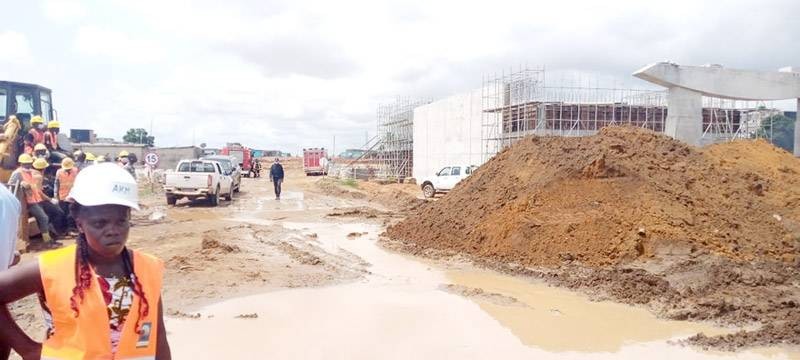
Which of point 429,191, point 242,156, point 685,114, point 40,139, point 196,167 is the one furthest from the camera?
point 242,156

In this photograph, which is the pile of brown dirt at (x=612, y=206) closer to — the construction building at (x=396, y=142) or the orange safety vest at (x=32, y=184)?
the orange safety vest at (x=32, y=184)

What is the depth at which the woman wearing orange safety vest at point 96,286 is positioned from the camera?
7.40ft

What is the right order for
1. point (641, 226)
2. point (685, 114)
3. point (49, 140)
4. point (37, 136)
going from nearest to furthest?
point (641, 226) < point (37, 136) < point (49, 140) < point (685, 114)

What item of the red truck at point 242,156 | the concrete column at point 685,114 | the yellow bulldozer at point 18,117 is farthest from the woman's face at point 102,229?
the red truck at point 242,156

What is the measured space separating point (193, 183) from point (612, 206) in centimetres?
1457

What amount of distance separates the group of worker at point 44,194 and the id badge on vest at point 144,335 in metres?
9.58

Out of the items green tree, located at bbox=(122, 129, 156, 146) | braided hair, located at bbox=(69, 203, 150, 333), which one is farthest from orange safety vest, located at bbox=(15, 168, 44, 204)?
green tree, located at bbox=(122, 129, 156, 146)

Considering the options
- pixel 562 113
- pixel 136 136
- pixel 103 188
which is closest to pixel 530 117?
pixel 562 113

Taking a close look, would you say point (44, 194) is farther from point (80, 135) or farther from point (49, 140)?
point (80, 135)

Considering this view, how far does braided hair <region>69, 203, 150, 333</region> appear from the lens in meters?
2.26

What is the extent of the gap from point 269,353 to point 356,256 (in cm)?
623

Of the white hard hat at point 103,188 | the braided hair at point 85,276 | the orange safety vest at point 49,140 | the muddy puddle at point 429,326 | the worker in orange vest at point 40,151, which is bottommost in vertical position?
the muddy puddle at point 429,326

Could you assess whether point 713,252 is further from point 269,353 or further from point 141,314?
point 141,314

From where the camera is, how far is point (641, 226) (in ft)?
36.2
